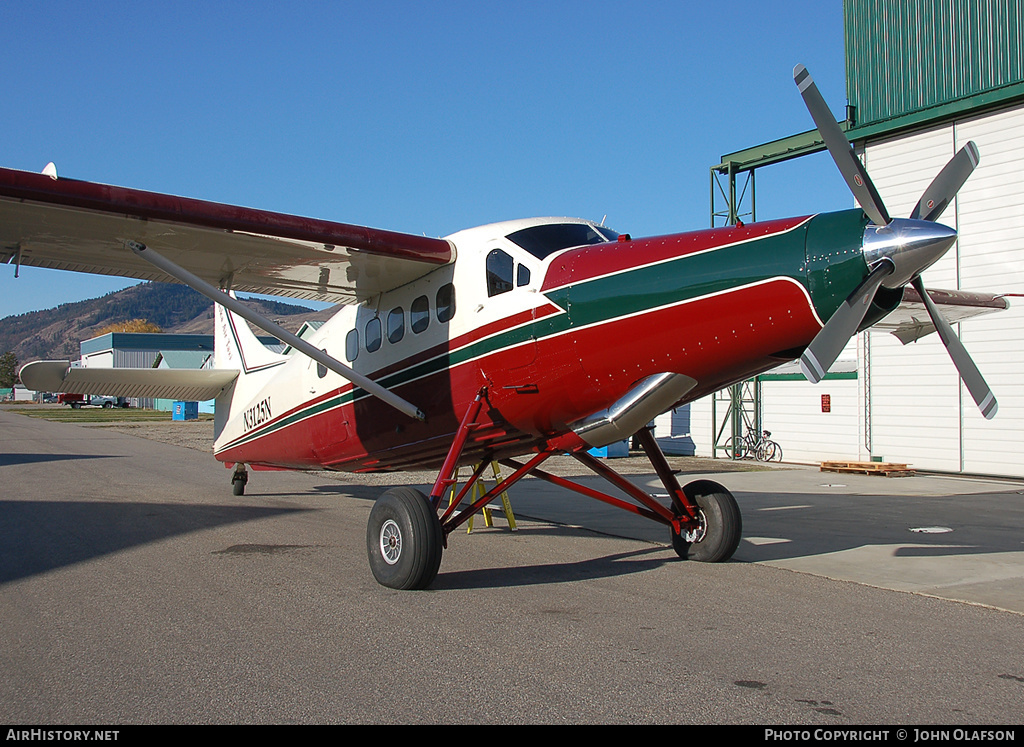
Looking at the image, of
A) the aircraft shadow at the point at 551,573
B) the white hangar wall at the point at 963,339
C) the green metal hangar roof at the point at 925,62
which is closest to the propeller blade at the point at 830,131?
the aircraft shadow at the point at 551,573

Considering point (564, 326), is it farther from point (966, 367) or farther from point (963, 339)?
point (963, 339)

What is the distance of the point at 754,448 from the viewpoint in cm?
2256

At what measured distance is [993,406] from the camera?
6105 mm

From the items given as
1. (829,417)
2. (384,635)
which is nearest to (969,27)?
(829,417)

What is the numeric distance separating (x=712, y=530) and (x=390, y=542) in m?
3.21

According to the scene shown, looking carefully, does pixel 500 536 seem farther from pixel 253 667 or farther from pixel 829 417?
pixel 829 417

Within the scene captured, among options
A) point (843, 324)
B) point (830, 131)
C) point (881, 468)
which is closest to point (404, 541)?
point (843, 324)

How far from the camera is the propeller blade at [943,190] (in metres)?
5.70

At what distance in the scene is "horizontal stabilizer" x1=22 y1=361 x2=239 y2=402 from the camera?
1191 cm

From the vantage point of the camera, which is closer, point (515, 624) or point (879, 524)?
point (515, 624)

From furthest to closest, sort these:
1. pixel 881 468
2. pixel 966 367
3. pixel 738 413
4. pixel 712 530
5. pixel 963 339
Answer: pixel 738 413 < pixel 881 468 < pixel 963 339 < pixel 712 530 < pixel 966 367

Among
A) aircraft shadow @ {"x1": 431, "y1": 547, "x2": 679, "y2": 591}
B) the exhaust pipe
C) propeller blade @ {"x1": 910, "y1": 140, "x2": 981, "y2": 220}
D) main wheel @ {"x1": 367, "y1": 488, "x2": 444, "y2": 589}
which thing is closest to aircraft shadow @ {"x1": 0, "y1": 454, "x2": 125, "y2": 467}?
main wheel @ {"x1": 367, "y1": 488, "x2": 444, "y2": 589}

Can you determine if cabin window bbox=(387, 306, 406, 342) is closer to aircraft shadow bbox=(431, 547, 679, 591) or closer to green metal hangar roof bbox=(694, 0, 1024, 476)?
aircraft shadow bbox=(431, 547, 679, 591)

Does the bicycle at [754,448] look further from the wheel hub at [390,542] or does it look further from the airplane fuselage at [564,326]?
the wheel hub at [390,542]
